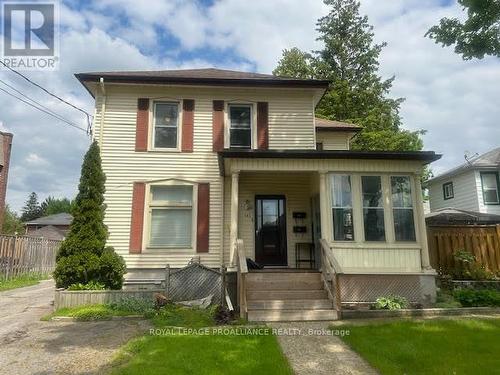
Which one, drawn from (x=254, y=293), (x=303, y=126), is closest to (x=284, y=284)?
(x=254, y=293)

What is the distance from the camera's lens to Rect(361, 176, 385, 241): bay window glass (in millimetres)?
9648

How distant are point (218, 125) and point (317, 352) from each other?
8.00 m

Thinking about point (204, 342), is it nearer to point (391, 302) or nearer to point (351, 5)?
point (391, 302)

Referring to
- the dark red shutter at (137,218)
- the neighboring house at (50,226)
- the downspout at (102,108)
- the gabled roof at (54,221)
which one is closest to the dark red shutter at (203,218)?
the dark red shutter at (137,218)

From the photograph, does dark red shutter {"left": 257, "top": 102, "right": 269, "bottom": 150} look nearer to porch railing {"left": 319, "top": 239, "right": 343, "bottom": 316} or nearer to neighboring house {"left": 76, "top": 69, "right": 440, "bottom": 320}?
neighboring house {"left": 76, "top": 69, "right": 440, "bottom": 320}

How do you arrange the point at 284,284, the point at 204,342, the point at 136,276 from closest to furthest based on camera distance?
the point at 204,342 → the point at 284,284 → the point at 136,276

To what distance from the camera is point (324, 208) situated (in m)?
9.68

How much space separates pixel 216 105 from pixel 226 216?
361cm

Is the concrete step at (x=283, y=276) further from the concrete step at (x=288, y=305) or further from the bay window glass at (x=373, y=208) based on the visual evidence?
the bay window glass at (x=373, y=208)

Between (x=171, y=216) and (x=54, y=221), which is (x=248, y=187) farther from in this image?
(x=54, y=221)

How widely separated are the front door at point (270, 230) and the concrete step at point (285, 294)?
2712 millimetres

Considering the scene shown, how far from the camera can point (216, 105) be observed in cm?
1201

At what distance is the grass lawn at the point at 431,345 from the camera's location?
4.81 meters

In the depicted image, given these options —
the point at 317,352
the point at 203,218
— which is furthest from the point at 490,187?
the point at 317,352
